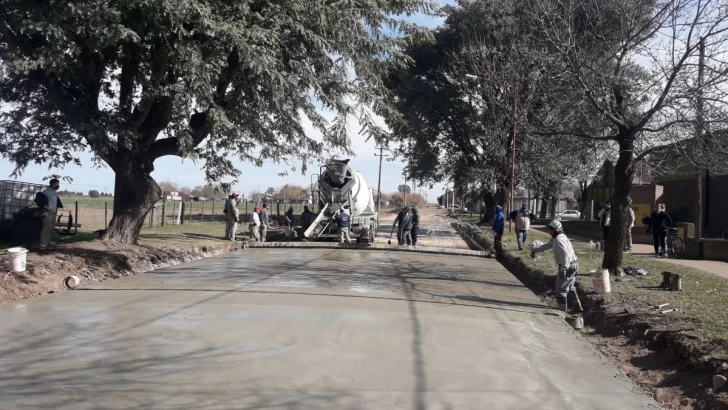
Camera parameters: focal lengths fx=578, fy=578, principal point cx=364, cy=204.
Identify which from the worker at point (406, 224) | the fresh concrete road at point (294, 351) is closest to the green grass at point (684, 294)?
the fresh concrete road at point (294, 351)

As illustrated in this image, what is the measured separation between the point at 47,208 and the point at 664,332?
12292mm

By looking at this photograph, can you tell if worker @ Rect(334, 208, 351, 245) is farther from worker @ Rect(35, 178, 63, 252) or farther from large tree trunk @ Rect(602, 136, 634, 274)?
large tree trunk @ Rect(602, 136, 634, 274)

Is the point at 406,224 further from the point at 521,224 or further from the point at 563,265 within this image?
the point at 563,265

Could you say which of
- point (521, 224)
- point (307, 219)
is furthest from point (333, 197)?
point (521, 224)

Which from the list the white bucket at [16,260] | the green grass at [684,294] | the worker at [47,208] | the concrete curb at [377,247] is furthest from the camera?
the concrete curb at [377,247]

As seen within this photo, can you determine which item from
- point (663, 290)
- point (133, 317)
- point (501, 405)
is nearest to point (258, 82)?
point (133, 317)

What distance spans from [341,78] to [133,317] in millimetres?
9130

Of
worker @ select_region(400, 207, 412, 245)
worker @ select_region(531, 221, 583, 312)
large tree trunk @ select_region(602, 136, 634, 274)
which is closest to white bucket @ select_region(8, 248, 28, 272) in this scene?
worker @ select_region(531, 221, 583, 312)

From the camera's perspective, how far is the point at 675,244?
18.1 meters

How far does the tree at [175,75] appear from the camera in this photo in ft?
38.9

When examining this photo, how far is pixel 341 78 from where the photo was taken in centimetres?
1545

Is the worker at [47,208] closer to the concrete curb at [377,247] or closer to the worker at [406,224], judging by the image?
the concrete curb at [377,247]

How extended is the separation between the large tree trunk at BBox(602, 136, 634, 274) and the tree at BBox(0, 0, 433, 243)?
6.03 m

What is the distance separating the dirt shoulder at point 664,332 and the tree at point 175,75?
742 cm
